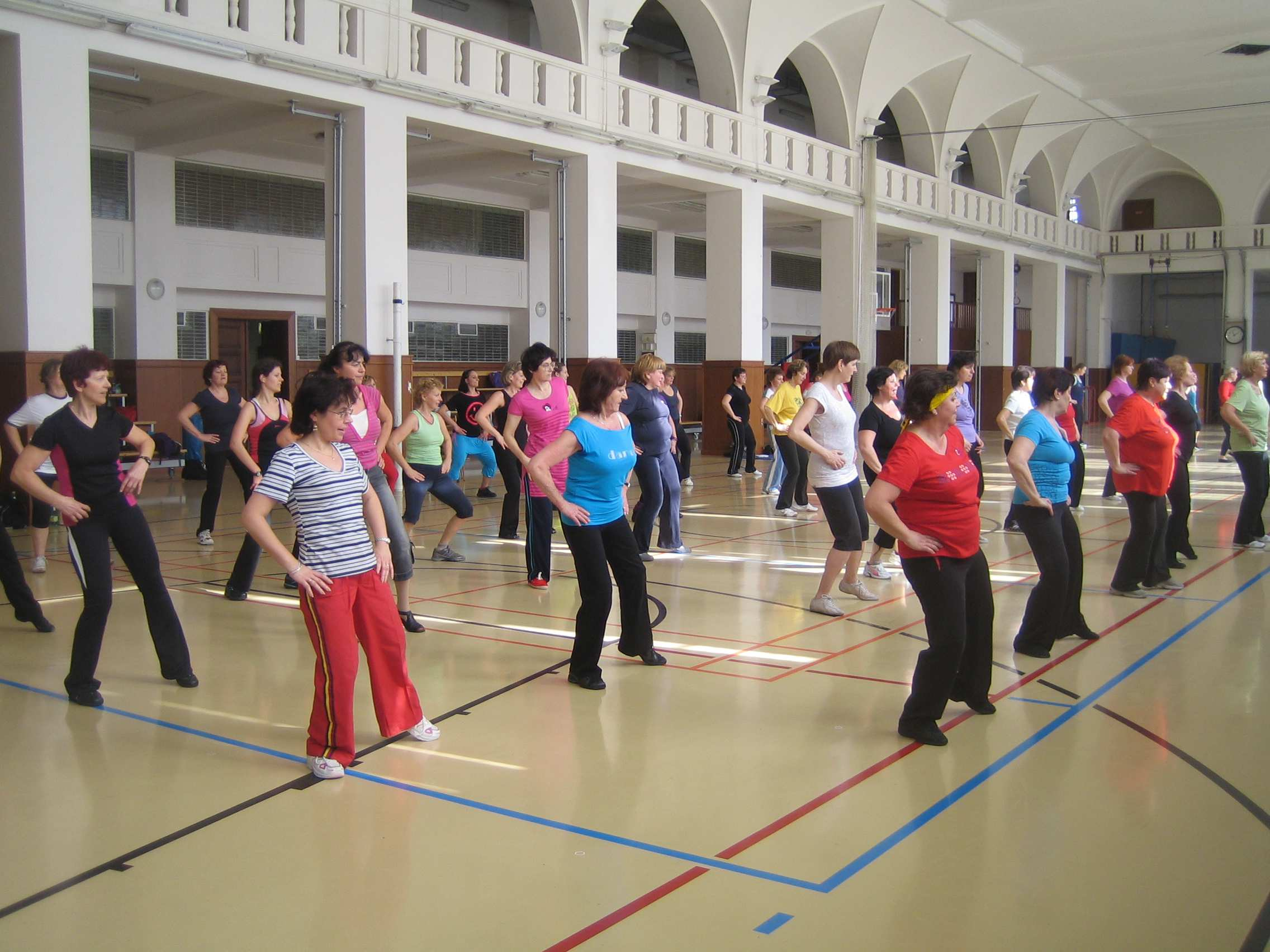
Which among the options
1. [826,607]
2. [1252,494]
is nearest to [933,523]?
[826,607]

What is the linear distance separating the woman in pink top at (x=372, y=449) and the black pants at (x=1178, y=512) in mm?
5389

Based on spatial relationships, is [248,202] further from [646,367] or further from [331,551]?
[331,551]

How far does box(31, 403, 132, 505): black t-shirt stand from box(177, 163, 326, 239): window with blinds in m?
11.8

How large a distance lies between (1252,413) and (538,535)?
5.98 meters

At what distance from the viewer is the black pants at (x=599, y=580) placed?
5.40 meters

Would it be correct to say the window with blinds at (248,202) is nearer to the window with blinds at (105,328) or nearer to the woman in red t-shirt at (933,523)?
the window with blinds at (105,328)

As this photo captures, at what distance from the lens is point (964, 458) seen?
15.4 feet

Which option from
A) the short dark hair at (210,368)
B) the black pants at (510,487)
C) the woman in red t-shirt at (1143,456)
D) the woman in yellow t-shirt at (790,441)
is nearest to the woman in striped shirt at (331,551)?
the woman in red t-shirt at (1143,456)

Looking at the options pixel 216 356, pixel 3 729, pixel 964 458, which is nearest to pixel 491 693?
pixel 3 729

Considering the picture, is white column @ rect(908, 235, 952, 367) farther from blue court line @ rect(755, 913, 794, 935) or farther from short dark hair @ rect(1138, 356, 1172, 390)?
blue court line @ rect(755, 913, 794, 935)

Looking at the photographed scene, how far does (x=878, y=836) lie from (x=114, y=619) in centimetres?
531

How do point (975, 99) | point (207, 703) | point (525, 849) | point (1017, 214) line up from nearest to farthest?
point (525, 849) → point (207, 703) → point (975, 99) → point (1017, 214)

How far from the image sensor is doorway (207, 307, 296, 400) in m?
17.7

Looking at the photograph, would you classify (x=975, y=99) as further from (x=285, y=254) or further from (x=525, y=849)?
(x=525, y=849)
